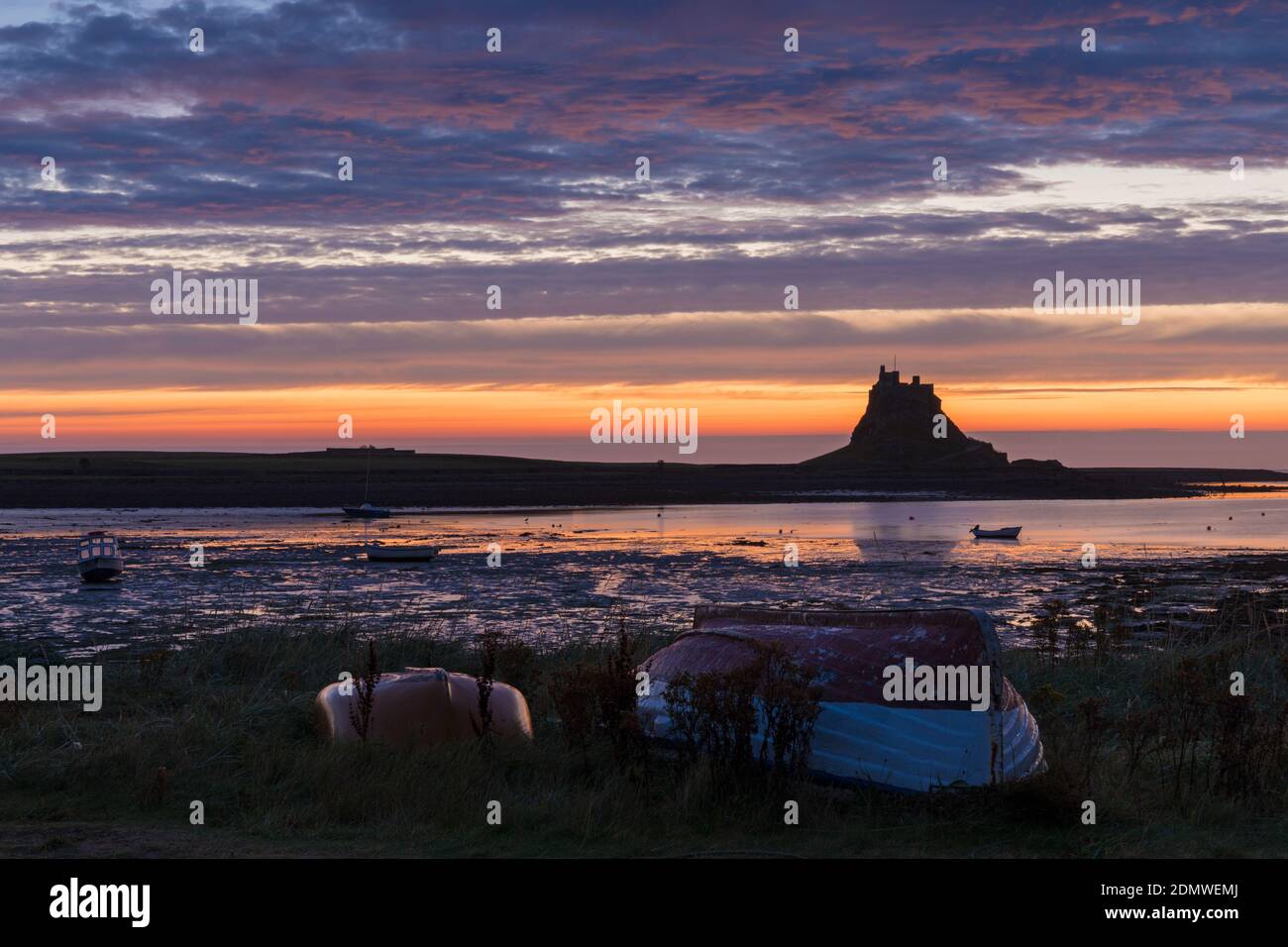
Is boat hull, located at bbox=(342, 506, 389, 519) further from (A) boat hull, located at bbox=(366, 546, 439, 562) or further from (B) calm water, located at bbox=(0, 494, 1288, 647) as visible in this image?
Result: (A) boat hull, located at bbox=(366, 546, 439, 562)

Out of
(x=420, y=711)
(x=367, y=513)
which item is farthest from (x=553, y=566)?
(x=367, y=513)

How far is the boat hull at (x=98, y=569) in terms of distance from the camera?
3161cm

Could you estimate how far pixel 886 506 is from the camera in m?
86.6

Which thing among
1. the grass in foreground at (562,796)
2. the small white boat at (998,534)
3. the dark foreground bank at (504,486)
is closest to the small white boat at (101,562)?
the grass in foreground at (562,796)

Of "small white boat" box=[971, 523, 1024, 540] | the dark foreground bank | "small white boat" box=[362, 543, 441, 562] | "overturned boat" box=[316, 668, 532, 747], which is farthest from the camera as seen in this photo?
the dark foreground bank

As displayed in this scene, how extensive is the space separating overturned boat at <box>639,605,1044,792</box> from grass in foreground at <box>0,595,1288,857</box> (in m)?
0.23

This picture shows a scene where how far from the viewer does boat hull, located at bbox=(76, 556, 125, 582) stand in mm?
31609

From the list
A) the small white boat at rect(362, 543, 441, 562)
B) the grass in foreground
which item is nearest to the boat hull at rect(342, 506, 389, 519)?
the small white boat at rect(362, 543, 441, 562)

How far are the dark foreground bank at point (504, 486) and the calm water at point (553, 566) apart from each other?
1247 centimetres

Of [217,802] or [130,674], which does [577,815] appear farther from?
[130,674]

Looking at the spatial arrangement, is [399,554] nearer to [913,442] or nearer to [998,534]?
[998,534]

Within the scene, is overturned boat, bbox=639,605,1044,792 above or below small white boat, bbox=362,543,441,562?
above

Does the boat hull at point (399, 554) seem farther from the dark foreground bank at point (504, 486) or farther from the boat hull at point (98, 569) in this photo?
the dark foreground bank at point (504, 486)

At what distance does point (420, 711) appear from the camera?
1039 cm
